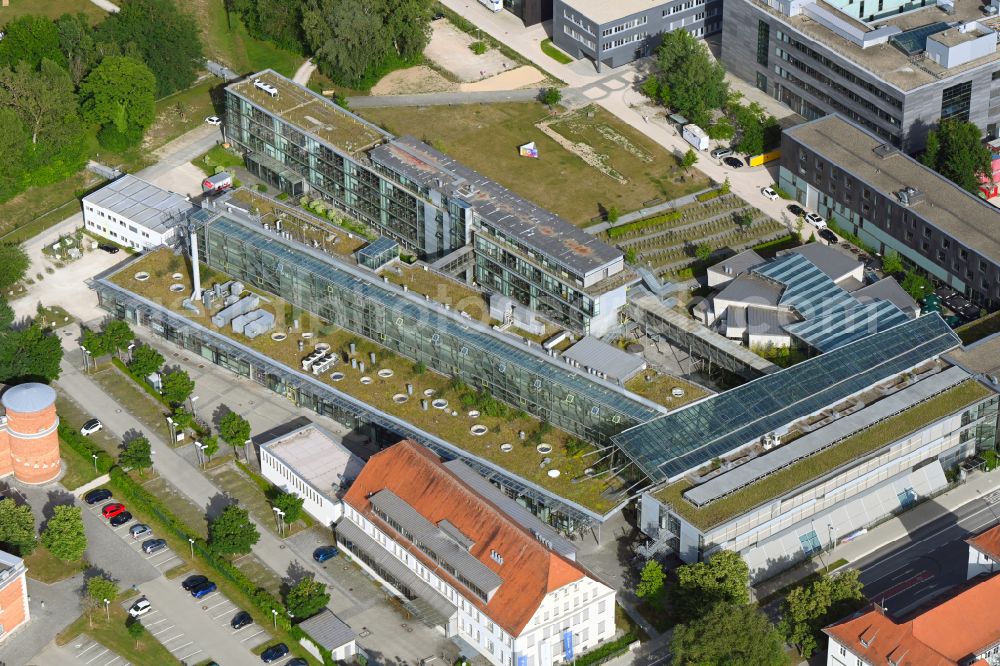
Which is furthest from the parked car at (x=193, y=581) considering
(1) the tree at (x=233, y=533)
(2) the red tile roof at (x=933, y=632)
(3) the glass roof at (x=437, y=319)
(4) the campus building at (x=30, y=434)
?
(2) the red tile roof at (x=933, y=632)

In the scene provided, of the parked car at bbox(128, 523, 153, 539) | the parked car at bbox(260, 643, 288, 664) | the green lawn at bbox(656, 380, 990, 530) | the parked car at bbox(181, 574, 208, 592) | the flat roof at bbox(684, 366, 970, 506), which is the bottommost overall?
the parked car at bbox(260, 643, 288, 664)

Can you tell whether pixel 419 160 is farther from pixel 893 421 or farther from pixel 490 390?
pixel 893 421

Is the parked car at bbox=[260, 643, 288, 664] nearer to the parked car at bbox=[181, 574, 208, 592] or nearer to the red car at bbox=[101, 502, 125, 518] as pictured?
the parked car at bbox=[181, 574, 208, 592]

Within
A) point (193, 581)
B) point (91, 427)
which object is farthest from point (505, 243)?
point (193, 581)

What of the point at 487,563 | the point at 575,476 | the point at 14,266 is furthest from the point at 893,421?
the point at 14,266

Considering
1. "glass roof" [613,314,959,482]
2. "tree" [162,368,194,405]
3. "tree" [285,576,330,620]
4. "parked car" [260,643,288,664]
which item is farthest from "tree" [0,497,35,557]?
"glass roof" [613,314,959,482]

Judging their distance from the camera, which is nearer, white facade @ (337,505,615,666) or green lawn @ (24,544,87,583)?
white facade @ (337,505,615,666)

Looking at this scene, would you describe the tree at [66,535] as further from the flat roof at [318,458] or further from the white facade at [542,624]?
the white facade at [542,624]

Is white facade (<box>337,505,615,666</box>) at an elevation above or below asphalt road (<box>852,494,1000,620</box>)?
above
